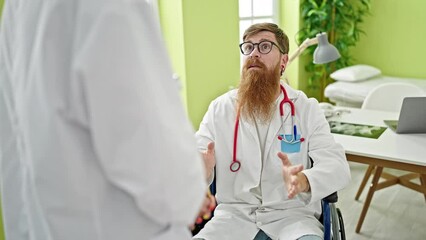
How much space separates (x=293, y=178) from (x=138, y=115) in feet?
2.98

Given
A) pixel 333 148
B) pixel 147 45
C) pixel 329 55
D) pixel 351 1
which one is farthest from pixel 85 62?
pixel 351 1

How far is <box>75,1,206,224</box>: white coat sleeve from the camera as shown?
76 centimetres

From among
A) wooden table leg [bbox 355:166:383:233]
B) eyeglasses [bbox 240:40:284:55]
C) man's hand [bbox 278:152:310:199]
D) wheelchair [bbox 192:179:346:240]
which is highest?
eyeglasses [bbox 240:40:284:55]

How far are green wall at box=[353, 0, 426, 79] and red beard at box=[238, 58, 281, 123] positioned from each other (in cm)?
329

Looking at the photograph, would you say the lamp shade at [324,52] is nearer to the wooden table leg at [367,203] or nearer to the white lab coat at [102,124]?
the wooden table leg at [367,203]

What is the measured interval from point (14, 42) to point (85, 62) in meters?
0.28

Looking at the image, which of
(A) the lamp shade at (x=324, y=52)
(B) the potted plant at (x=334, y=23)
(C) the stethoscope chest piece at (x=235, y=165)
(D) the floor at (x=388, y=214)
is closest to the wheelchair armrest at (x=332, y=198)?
(C) the stethoscope chest piece at (x=235, y=165)


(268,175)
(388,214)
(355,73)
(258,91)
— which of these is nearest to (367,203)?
(388,214)

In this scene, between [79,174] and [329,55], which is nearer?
[79,174]

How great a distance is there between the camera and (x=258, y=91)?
1.89m

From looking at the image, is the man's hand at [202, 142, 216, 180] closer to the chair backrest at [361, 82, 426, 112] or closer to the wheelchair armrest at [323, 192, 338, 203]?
the wheelchair armrest at [323, 192, 338, 203]

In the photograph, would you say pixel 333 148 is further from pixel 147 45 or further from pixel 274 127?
pixel 147 45

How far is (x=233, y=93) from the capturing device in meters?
1.99

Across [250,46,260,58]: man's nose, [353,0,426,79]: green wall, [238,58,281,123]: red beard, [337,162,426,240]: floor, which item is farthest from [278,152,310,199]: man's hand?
[353,0,426,79]: green wall
